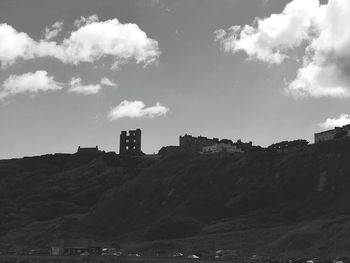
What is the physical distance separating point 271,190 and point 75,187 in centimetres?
8003

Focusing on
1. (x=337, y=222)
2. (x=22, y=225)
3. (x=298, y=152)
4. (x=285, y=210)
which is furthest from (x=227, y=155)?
(x=337, y=222)

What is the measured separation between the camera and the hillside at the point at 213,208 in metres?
101

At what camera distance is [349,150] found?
142 meters

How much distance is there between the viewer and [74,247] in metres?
111

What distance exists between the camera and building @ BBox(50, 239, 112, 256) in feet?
353

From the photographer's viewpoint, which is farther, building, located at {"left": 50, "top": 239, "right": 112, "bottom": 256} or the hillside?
building, located at {"left": 50, "top": 239, "right": 112, "bottom": 256}

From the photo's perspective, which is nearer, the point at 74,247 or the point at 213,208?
the point at 74,247

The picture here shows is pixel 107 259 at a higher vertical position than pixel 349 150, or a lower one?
lower

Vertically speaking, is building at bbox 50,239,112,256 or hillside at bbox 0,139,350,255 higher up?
hillside at bbox 0,139,350,255

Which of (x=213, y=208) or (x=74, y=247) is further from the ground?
(x=213, y=208)

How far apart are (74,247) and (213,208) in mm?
38249

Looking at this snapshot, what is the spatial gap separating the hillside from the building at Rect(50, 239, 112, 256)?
22.0 feet

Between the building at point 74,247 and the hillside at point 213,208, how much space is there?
671 centimetres

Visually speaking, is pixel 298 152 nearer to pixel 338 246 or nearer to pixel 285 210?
pixel 285 210
